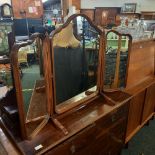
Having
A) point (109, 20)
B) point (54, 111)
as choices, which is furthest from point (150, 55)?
point (109, 20)

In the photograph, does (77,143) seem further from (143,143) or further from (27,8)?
(27,8)

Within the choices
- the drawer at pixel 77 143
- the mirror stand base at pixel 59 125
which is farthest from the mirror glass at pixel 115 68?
the mirror stand base at pixel 59 125

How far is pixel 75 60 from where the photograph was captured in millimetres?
1358

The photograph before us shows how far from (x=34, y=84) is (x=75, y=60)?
1.23 feet

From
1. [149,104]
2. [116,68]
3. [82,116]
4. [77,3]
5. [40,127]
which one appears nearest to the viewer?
[40,127]

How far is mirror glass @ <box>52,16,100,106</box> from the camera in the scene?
46.6 inches

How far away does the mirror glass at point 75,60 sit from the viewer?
3.88ft

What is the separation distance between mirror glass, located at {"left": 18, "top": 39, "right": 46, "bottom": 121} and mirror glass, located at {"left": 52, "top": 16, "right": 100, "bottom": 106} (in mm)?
98

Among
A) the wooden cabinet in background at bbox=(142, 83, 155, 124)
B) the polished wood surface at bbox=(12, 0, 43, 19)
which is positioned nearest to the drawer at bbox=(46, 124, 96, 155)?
the wooden cabinet in background at bbox=(142, 83, 155, 124)

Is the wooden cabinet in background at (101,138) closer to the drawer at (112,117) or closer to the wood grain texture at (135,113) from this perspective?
the drawer at (112,117)

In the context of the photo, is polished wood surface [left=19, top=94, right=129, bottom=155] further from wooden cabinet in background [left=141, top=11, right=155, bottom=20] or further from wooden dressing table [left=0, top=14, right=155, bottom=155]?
wooden cabinet in background [left=141, top=11, right=155, bottom=20]

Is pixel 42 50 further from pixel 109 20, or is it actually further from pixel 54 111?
pixel 109 20

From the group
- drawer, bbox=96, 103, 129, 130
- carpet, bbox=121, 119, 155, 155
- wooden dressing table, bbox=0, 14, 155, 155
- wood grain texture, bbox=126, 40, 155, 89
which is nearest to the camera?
wooden dressing table, bbox=0, 14, 155, 155

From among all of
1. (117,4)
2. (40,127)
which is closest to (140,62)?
(40,127)
